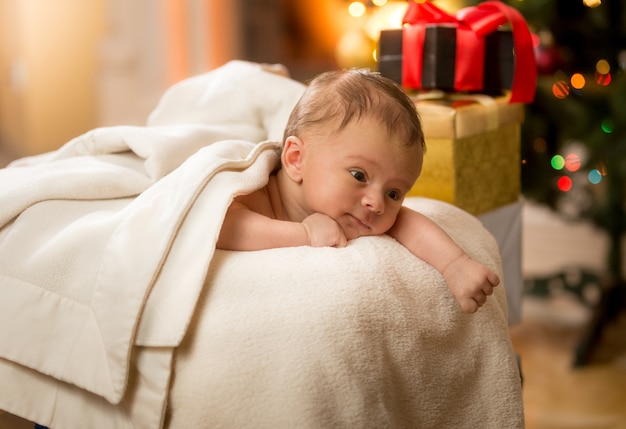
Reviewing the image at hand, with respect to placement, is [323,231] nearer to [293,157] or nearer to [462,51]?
[293,157]

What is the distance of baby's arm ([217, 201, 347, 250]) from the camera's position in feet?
2.80

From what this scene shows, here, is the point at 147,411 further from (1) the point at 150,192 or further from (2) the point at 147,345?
(1) the point at 150,192

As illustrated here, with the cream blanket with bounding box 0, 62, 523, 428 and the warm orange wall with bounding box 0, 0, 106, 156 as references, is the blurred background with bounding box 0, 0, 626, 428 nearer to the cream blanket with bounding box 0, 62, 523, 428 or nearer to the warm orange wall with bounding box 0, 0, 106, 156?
the warm orange wall with bounding box 0, 0, 106, 156

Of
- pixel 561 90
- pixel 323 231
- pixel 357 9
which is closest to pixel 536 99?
pixel 561 90

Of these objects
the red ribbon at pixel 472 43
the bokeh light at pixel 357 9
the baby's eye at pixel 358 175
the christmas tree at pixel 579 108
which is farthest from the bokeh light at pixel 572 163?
the baby's eye at pixel 358 175

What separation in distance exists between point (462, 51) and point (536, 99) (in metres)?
0.86

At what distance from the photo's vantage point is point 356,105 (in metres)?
0.89

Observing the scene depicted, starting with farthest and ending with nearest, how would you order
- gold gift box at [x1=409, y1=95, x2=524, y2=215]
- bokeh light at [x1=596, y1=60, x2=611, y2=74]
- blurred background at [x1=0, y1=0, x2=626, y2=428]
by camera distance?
bokeh light at [x1=596, y1=60, x2=611, y2=74]
blurred background at [x1=0, y1=0, x2=626, y2=428]
gold gift box at [x1=409, y1=95, x2=524, y2=215]

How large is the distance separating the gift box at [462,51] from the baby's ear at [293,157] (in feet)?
1.55

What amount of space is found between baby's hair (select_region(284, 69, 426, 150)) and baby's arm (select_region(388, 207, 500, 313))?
10 cm

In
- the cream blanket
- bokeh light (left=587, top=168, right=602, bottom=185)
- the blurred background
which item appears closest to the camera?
the cream blanket

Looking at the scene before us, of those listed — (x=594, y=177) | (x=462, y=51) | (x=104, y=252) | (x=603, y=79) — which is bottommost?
(x=594, y=177)

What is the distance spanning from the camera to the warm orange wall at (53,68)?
3.26 metres

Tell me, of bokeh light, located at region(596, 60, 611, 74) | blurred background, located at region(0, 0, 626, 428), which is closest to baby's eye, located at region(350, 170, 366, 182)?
blurred background, located at region(0, 0, 626, 428)
